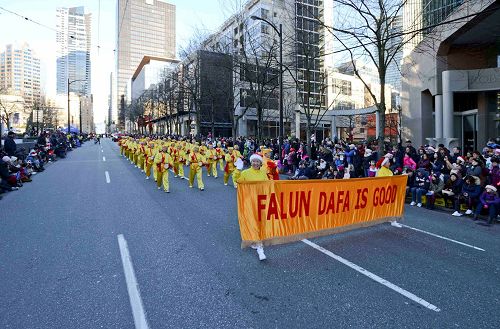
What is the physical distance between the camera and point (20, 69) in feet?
280

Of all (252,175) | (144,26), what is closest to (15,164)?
(252,175)

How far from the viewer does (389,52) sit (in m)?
16.0

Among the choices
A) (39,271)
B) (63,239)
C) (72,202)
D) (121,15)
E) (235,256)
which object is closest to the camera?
(39,271)

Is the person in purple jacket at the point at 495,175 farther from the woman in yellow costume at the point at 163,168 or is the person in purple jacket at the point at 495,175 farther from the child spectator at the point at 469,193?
the woman in yellow costume at the point at 163,168

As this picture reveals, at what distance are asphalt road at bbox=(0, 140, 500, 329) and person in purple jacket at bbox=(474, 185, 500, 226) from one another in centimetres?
55

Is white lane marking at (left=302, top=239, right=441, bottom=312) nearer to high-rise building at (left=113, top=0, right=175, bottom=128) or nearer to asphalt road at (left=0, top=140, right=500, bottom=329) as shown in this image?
asphalt road at (left=0, top=140, right=500, bottom=329)

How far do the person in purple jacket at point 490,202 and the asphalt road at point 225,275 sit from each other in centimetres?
55

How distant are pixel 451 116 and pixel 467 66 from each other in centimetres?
427

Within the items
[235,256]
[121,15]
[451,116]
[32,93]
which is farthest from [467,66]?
[121,15]

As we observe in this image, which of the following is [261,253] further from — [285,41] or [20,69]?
[20,69]

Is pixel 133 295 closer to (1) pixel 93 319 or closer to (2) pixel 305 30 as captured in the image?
(1) pixel 93 319

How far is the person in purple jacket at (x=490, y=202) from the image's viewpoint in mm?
8422

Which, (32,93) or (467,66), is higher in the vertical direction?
(32,93)

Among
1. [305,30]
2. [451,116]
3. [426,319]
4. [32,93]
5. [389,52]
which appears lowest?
[426,319]
